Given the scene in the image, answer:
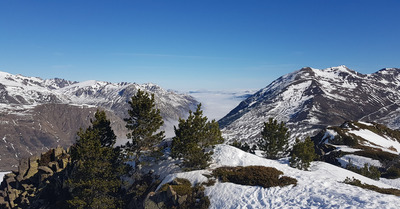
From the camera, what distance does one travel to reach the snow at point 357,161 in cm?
6383

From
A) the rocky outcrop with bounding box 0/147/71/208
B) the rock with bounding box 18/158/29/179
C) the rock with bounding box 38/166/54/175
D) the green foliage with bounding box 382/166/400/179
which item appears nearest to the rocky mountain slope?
Answer: the green foliage with bounding box 382/166/400/179

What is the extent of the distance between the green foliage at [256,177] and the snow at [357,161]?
150 feet

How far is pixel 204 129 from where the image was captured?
40.8 m

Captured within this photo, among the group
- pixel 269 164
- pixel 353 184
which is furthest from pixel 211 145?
pixel 353 184

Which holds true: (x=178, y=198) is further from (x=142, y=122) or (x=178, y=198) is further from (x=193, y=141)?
(x=142, y=122)

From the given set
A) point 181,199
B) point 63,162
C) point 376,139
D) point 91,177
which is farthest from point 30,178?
point 376,139

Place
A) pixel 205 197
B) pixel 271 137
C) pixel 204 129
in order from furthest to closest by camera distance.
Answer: pixel 271 137, pixel 204 129, pixel 205 197

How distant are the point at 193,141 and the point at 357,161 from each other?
183 feet

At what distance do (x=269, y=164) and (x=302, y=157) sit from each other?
9.69 metres

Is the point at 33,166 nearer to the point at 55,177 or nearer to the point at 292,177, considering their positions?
the point at 55,177

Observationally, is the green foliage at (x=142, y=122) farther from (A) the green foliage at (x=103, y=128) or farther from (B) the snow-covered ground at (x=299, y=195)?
(B) the snow-covered ground at (x=299, y=195)

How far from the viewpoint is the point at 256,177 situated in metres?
30.9

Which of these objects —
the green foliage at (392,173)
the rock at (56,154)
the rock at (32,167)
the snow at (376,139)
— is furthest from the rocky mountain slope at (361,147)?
the rock at (32,167)

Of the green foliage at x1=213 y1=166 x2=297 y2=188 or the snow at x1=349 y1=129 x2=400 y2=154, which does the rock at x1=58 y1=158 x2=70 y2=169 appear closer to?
the green foliage at x1=213 y1=166 x2=297 y2=188
